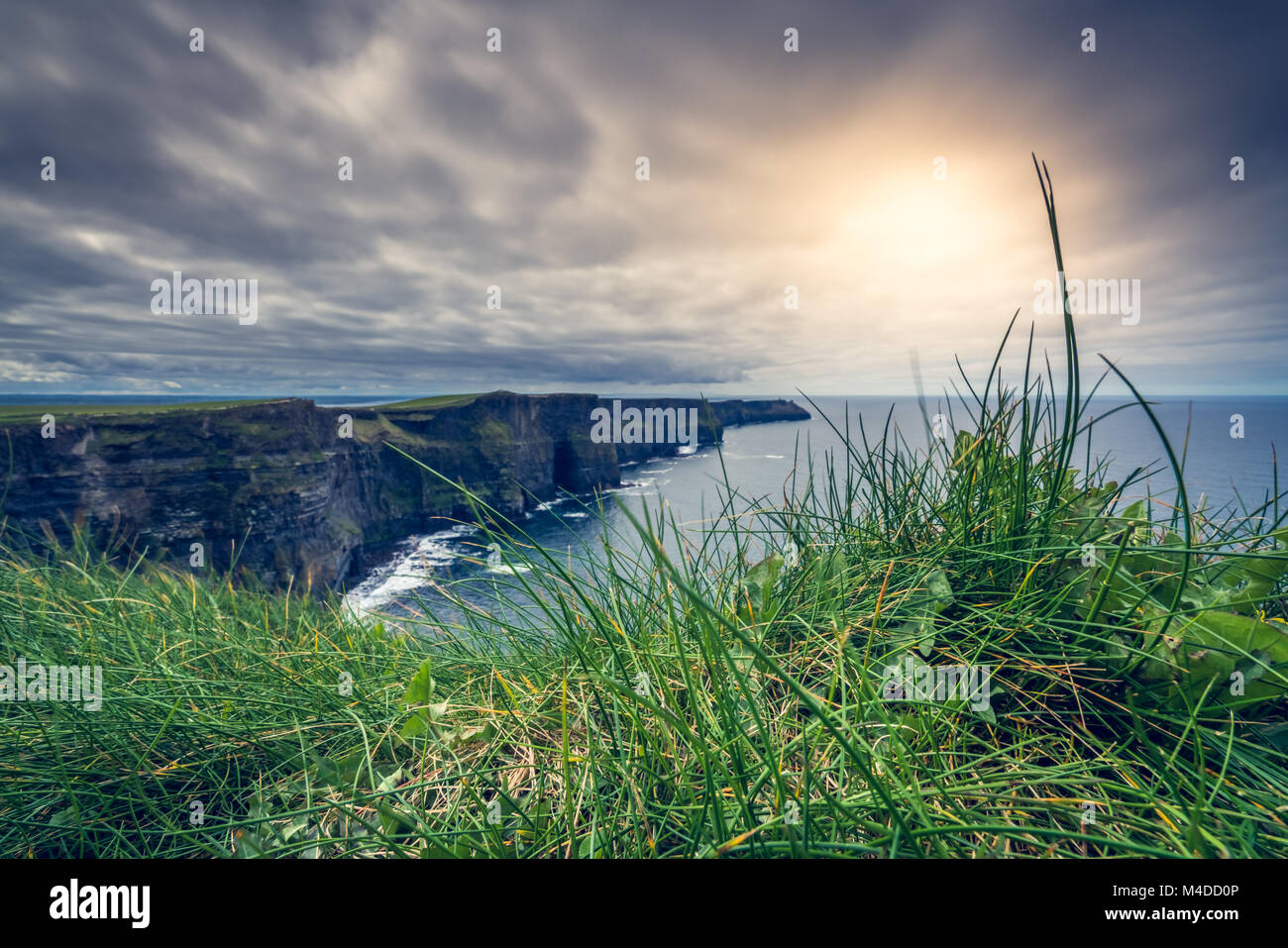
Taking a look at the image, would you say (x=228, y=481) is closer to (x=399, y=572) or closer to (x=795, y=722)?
(x=399, y=572)

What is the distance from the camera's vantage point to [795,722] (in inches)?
47.1

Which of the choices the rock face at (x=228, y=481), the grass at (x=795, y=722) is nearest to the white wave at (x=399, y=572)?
the rock face at (x=228, y=481)

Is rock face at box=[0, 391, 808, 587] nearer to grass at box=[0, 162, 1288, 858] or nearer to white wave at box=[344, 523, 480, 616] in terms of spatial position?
white wave at box=[344, 523, 480, 616]

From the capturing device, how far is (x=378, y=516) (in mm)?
43875

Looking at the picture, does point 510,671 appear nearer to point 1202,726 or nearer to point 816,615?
point 816,615

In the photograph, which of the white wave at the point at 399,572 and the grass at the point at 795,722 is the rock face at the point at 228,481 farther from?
the grass at the point at 795,722

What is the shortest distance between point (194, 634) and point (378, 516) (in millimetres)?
48074

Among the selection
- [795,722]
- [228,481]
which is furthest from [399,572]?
[795,722]

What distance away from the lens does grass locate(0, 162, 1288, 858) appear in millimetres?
959

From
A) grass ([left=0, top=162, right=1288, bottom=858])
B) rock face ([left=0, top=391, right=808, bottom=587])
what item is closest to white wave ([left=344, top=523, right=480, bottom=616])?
rock face ([left=0, top=391, right=808, bottom=587])

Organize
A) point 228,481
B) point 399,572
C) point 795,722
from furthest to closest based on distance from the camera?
1. point 399,572
2. point 228,481
3. point 795,722
